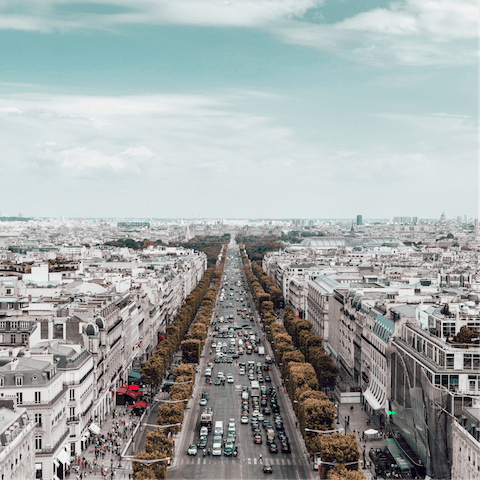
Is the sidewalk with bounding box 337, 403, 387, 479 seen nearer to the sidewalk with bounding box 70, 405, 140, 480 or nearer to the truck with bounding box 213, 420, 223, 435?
the truck with bounding box 213, 420, 223, 435

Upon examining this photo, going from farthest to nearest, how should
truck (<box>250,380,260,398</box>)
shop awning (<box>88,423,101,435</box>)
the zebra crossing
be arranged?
truck (<box>250,380,260,398</box>) < shop awning (<box>88,423,101,435</box>) < the zebra crossing

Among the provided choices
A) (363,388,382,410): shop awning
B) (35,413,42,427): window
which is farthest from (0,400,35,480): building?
(363,388,382,410): shop awning

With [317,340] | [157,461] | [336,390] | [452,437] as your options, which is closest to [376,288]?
[317,340]

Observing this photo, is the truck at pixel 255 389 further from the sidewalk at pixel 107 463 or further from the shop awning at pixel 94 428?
the shop awning at pixel 94 428

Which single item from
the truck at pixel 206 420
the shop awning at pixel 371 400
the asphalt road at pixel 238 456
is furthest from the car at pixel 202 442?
the shop awning at pixel 371 400

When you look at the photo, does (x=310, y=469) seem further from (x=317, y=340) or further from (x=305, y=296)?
(x=305, y=296)
